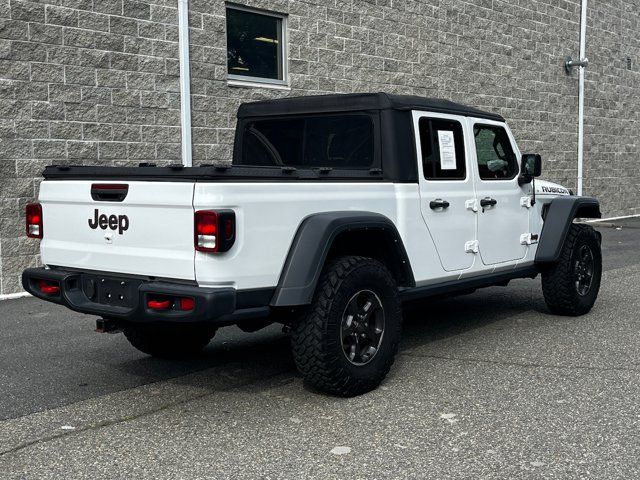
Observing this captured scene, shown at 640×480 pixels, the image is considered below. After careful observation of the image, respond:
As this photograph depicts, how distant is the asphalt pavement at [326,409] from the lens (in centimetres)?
393

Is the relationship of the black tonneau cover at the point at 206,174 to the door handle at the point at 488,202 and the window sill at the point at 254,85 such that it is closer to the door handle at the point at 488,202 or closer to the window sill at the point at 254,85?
the door handle at the point at 488,202

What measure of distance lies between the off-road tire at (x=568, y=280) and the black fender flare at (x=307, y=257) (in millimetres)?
3170

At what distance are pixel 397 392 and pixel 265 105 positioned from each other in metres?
2.57

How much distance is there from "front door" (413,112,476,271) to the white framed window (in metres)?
5.53

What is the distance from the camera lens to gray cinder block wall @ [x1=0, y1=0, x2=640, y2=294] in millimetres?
9000

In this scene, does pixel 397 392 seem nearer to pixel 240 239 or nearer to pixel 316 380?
pixel 316 380

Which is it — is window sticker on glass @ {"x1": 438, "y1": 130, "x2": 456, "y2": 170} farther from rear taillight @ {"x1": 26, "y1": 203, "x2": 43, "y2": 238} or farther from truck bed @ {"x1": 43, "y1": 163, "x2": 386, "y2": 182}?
rear taillight @ {"x1": 26, "y1": 203, "x2": 43, "y2": 238}

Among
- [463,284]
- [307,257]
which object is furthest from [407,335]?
[307,257]

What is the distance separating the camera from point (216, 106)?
426 inches

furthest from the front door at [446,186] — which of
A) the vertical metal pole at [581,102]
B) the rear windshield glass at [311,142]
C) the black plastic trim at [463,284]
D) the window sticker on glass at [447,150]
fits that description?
the vertical metal pole at [581,102]

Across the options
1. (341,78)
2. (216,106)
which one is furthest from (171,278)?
(341,78)

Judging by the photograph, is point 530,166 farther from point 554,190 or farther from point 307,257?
point 307,257

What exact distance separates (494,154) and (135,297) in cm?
347

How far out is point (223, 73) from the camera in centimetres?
1084
